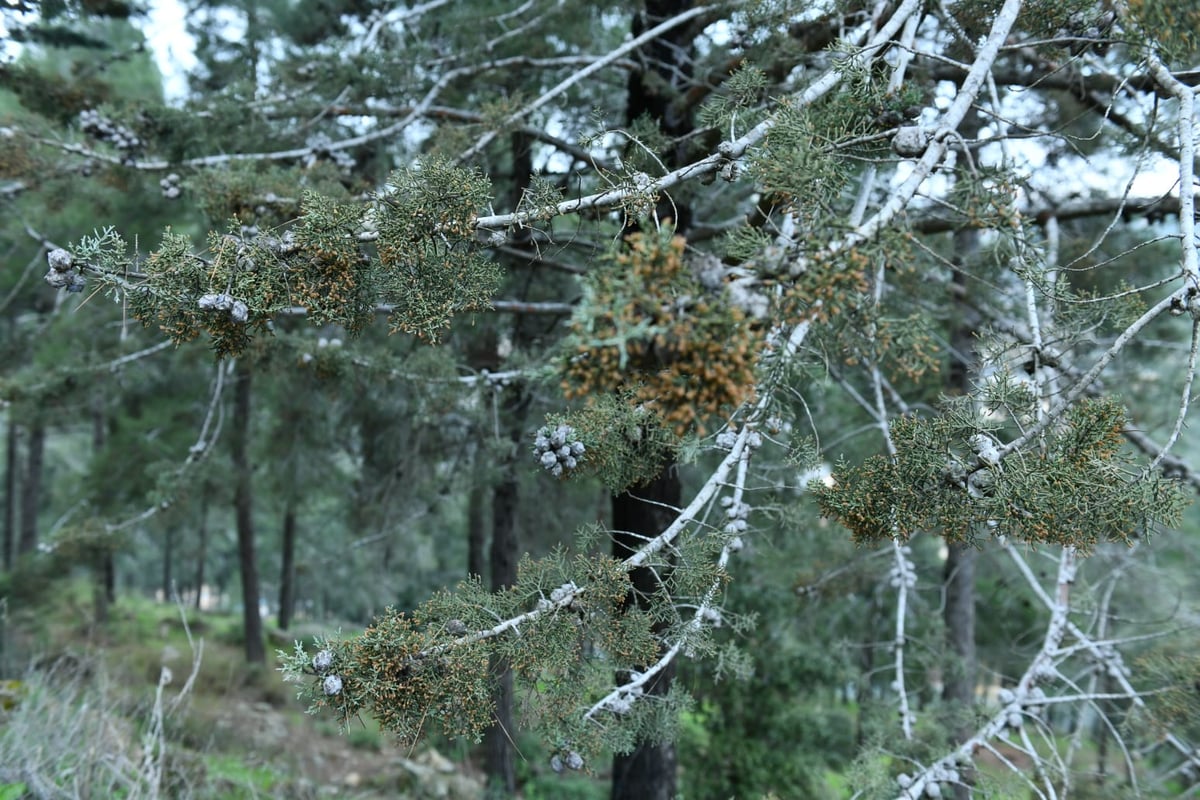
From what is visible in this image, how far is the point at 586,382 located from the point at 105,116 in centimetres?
426

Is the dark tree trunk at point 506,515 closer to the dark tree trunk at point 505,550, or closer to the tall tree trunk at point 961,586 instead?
the dark tree trunk at point 505,550

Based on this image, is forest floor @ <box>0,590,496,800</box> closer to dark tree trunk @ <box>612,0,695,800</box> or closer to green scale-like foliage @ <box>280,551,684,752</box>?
green scale-like foliage @ <box>280,551,684,752</box>

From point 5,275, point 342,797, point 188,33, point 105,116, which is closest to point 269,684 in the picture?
point 342,797

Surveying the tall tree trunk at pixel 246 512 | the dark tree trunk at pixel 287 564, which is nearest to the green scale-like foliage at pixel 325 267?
the tall tree trunk at pixel 246 512

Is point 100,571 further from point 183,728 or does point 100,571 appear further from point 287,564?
point 183,728

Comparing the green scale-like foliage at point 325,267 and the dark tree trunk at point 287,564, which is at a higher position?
the green scale-like foliage at point 325,267

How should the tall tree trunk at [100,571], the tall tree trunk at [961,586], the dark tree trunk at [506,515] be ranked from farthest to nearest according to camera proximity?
the tall tree trunk at [100,571]
the tall tree trunk at [961,586]
the dark tree trunk at [506,515]

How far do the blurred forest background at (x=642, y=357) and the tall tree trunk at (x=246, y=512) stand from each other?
0.13 metres

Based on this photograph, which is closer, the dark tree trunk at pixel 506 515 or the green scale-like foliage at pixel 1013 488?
the green scale-like foliage at pixel 1013 488

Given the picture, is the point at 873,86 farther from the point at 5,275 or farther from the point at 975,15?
the point at 5,275

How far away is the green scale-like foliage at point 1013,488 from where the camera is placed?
2.16m

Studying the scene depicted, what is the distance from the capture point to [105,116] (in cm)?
430

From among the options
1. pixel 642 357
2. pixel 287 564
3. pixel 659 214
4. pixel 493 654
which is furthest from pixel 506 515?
pixel 287 564

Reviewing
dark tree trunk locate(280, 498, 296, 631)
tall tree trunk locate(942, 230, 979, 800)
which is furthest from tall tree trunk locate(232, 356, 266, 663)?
tall tree trunk locate(942, 230, 979, 800)
